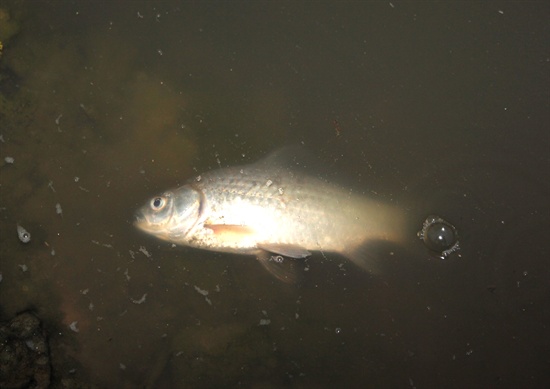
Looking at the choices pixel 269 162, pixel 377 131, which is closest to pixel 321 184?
pixel 269 162

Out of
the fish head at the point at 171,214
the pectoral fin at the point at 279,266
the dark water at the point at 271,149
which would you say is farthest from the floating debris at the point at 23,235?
the pectoral fin at the point at 279,266

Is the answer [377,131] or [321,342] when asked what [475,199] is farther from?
[321,342]

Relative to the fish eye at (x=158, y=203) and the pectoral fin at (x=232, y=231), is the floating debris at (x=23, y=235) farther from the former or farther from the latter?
the pectoral fin at (x=232, y=231)

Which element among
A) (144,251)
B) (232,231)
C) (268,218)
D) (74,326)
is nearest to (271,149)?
(268,218)

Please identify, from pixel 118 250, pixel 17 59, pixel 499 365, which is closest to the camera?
pixel 499 365

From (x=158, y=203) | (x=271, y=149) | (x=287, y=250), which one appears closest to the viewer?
(x=287, y=250)

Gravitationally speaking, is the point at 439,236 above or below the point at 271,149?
below

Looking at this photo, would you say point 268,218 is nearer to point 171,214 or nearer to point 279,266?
point 279,266

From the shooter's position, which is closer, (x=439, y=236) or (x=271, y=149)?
(x=439, y=236)
